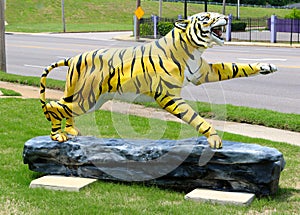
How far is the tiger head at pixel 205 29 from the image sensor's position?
19.2 ft

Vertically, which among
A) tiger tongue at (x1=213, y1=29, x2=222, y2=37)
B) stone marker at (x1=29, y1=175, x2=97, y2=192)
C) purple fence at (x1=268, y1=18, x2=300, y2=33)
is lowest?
purple fence at (x1=268, y1=18, x2=300, y2=33)

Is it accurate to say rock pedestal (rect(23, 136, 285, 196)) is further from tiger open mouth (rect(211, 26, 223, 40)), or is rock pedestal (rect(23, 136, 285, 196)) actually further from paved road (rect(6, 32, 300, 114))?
tiger open mouth (rect(211, 26, 223, 40))

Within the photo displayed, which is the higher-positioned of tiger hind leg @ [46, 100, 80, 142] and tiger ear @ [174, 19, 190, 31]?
tiger ear @ [174, 19, 190, 31]

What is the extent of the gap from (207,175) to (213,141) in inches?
13.7

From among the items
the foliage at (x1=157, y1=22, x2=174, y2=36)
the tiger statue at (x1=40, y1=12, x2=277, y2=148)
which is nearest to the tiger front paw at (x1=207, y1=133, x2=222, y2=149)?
the tiger statue at (x1=40, y1=12, x2=277, y2=148)

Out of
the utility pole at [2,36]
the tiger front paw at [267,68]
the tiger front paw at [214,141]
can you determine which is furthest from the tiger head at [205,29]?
the utility pole at [2,36]

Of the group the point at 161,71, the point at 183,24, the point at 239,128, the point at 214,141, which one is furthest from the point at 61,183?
the point at 239,128

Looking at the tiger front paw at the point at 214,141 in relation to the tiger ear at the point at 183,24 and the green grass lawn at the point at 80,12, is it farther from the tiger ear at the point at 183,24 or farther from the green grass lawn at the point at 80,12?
the green grass lawn at the point at 80,12

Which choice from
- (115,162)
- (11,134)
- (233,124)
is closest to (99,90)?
(115,162)

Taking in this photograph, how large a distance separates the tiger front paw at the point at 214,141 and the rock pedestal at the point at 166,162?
0.05 meters

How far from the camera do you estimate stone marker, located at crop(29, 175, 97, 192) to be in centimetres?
611

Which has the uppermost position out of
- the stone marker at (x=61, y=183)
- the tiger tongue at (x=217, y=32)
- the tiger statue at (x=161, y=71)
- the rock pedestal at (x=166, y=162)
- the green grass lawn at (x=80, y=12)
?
the tiger tongue at (x=217, y=32)

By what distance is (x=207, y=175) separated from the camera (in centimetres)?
588

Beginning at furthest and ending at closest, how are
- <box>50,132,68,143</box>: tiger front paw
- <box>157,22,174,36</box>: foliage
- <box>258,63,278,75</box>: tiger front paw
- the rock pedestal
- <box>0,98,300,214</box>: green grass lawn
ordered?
<box>157,22,174,36</box>: foliage
<box>50,132,68,143</box>: tiger front paw
<box>258,63,278,75</box>: tiger front paw
the rock pedestal
<box>0,98,300,214</box>: green grass lawn
